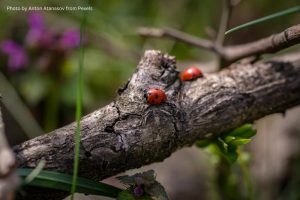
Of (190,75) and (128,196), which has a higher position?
(190,75)

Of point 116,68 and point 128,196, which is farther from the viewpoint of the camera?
point 116,68

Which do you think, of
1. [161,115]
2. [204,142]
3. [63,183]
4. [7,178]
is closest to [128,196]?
[63,183]

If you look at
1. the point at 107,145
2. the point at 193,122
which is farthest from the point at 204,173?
the point at 107,145

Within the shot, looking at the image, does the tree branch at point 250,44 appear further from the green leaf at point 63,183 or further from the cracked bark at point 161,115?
the green leaf at point 63,183

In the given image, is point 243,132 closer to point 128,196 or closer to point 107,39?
point 128,196

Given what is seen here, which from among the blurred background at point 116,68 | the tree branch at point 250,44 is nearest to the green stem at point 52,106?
the blurred background at point 116,68

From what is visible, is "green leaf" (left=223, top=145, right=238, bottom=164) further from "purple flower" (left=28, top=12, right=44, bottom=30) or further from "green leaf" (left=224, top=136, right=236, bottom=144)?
"purple flower" (left=28, top=12, right=44, bottom=30)

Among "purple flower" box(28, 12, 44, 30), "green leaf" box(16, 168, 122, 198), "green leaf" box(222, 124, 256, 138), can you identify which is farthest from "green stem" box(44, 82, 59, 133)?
"green leaf" box(16, 168, 122, 198)

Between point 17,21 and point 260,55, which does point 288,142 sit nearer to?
point 260,55
